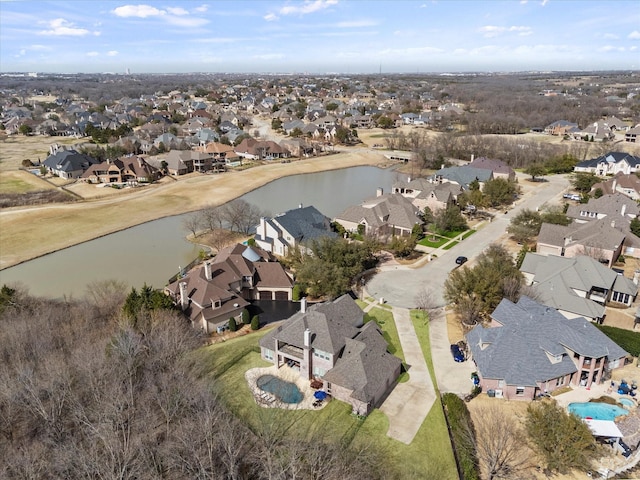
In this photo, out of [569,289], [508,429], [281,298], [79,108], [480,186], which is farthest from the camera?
[79,108]

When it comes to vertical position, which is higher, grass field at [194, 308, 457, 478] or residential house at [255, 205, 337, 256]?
residential house at [255, 205, 337, 256]

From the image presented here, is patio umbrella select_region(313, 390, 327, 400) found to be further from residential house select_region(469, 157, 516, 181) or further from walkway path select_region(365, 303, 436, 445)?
residential house select_region(469, 157, 516, 181)

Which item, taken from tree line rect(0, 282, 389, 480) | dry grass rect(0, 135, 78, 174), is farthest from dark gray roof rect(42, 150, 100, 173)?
tree line rect(0, 282, 389, 480)

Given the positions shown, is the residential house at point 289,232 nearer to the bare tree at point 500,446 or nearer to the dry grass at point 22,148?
the bare tree at point 500,446

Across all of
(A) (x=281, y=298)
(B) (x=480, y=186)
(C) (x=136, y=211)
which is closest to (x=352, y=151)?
(B) (x=480, y=186)

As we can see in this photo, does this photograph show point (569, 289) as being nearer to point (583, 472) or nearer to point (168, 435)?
point (583, 472)

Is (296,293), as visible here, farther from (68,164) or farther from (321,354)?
(68,164)

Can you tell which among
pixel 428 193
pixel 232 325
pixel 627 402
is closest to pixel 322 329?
pixel 232 325
